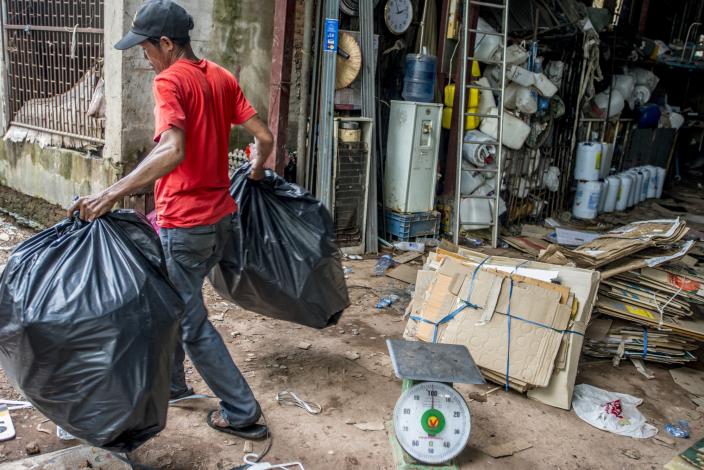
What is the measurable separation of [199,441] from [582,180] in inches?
287

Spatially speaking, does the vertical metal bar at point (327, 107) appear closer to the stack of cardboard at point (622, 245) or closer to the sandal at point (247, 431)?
the stack of cardboard at point (622, 245)

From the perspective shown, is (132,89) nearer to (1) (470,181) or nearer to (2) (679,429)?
(1) (470,181)

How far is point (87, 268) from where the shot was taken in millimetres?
2293

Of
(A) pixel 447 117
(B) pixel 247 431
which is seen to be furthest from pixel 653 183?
(B) pixel 247 431

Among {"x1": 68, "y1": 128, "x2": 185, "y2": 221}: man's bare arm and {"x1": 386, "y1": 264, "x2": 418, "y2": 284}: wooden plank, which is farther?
{"x1": 386, "y1": 264, "x2": 418, "y2": 284}: wooden plank

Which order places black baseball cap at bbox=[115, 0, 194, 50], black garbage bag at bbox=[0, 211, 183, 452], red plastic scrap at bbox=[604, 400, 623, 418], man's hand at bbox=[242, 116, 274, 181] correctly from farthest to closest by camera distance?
red plastic scrap at bbox=[604, 400, 623, 418] → man's hand at bbox=[242, 116, 274, 181] → black baseball cap at bbox=[115, 0, 194, 50] → black garbage bag at bbox=[0, 211, 183, 452]

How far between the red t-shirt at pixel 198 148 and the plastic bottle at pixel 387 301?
7.52ft

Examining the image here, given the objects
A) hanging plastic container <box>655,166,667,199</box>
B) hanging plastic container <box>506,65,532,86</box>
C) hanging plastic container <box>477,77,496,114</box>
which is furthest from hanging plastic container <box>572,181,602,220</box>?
hanging plastic container <box>655,166,667,199</box>

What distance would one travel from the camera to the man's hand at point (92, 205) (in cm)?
235

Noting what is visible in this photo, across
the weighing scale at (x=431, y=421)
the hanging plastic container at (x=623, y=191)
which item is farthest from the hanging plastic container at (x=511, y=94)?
the weighing scale at (x=431, y=421)

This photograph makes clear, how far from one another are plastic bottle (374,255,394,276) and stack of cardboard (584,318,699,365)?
2.06 metres

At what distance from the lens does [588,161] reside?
8656mm

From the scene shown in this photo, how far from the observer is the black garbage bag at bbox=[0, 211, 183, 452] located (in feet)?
7.19

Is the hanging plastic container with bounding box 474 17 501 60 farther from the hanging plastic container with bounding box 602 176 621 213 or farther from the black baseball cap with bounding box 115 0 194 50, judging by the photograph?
the black baseball cap with bounding box 115 0 194 50
